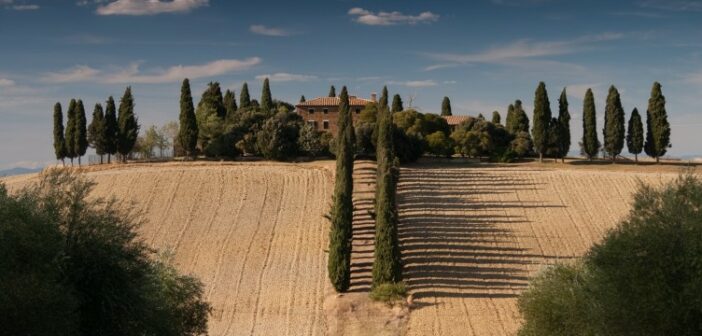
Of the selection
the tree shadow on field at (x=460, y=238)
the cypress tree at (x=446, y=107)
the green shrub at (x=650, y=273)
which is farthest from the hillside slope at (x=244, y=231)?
the cypress tree at (x=446, y=107)

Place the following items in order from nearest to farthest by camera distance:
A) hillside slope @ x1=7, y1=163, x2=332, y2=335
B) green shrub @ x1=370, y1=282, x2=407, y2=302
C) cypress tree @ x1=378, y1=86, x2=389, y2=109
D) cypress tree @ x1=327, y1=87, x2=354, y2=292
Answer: green shrub @ x1=370, y1=282, x2=407, y2=302 < hillside slope @ x1=7, y1=163, x2=332, y2=335 < cypress tree @ x1=327, y1=87, x2=354, y2=292 < cypress tree @ x1=378, y1=86, x2=389, y2=109

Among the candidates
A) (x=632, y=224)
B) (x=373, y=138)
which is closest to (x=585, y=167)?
(x=373, y=138)

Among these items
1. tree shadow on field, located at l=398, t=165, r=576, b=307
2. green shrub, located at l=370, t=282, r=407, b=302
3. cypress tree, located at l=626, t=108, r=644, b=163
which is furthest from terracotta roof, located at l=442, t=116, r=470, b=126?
green shrub, located at l=370, t=282, r=407, b=302

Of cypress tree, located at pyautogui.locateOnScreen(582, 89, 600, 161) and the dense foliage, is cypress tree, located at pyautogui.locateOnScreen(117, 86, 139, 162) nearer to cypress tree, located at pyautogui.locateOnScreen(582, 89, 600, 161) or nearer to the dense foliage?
cypress tree, located at pyautogui.locateOnScreen(582, 89, 600, 161)

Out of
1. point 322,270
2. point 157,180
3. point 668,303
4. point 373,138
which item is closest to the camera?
point 668,303

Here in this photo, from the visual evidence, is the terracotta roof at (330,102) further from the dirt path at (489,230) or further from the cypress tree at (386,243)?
the cypress tree at (386,243)

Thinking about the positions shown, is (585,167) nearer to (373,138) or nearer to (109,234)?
(373,138)
